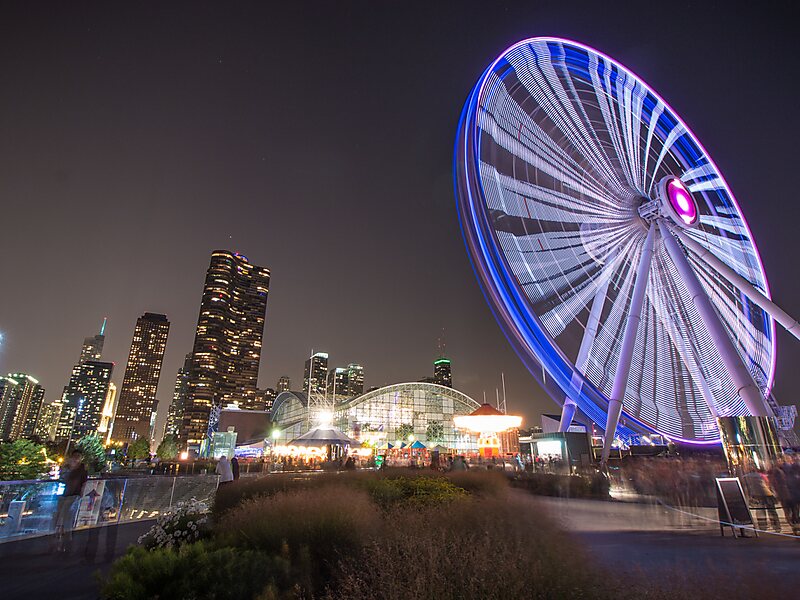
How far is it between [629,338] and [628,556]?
52.2 ft

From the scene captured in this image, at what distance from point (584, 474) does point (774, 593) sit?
16.7 meters

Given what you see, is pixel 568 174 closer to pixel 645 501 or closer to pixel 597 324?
pixel 597 324

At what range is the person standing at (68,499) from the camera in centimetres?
887

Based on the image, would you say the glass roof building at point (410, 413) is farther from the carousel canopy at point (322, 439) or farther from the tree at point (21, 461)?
the tree at point (21, 461)

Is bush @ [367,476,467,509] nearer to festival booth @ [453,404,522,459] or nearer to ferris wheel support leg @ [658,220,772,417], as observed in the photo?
ferris wheel support leg @ [658,220,772,417]

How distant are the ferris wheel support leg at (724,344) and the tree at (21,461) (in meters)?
27.3

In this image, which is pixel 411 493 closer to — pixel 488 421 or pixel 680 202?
pixel 680 202

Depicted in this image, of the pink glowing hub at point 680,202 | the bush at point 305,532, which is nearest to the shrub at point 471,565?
the bush at point 305,532

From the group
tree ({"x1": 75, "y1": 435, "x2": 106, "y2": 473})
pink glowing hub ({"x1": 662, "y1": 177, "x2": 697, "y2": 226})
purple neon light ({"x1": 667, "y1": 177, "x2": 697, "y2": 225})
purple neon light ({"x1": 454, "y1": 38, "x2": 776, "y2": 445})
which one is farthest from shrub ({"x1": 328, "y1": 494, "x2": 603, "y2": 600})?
tree ({"x1": 75, "y1": 435, "x2": 106, "y2": 473})

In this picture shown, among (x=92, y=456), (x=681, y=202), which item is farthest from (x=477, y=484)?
(x=92, y=456)

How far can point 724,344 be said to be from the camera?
1666 centimetres

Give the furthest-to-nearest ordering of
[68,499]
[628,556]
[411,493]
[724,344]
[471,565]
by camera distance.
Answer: [724,344] → [411,493] → [68,499] → [628,556] → [471,565]

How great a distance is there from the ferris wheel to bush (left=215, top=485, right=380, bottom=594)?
1315cm

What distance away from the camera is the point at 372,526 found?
6855mm
